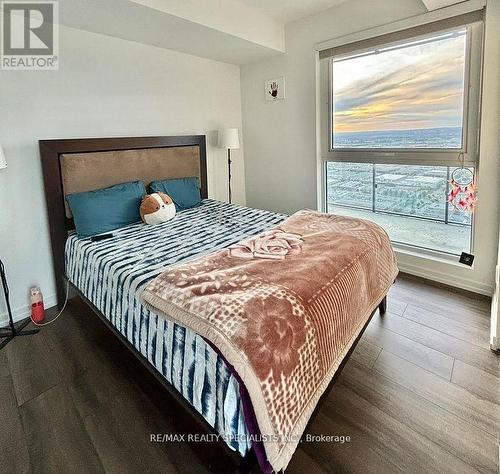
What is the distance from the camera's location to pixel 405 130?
9.93 ft

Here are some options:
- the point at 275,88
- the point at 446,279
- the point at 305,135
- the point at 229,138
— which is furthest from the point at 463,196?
the point at 229,138

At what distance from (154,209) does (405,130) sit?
2.37 m

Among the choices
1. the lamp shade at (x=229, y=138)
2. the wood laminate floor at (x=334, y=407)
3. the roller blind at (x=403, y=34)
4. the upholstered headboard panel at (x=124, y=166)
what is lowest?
the wood laminate floor at (x=334, y=407)

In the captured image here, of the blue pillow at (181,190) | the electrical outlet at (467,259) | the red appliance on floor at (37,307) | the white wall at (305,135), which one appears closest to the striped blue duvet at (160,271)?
the blue pillow at (181,190)

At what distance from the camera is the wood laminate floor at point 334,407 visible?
1.41 meters

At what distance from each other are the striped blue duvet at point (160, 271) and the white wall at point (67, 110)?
38cm

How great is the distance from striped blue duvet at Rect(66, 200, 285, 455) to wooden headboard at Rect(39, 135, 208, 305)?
0.21 metres

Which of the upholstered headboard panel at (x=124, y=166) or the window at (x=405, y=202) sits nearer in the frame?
the upholstered headboard panel at (x=124, y=166)

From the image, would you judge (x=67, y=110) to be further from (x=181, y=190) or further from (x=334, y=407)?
(x=334, y=407)

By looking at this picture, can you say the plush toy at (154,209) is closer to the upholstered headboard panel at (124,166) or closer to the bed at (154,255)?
the bed at (154,255)

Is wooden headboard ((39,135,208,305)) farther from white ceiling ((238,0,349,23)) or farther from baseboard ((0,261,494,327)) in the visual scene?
white ceiling ((238,0,349,23))

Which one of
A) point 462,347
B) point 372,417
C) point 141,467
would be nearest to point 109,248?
point 141,467

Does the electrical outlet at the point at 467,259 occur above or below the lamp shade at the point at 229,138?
below

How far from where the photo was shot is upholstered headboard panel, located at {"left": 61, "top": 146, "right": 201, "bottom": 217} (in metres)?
2.72
